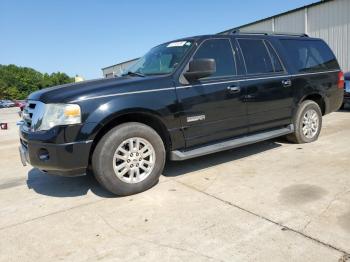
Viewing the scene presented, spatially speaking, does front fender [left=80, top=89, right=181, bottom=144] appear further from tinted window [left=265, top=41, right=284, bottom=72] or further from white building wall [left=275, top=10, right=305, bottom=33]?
white building wall [left=275, top=10, right=305, bottom=33]

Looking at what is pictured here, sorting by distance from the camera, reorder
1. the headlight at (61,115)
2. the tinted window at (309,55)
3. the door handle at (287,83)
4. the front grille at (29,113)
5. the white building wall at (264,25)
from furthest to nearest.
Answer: the white building wall at (264,25)
the tinted window at (309,55)
the door handle at (287,83)
the front grille at (29,113)
the headlight at (61,115)

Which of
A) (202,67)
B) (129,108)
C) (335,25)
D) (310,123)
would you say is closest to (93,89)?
(129,108)

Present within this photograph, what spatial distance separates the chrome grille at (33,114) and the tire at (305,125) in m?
3.99

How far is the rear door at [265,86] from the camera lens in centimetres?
513

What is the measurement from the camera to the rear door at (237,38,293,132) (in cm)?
513

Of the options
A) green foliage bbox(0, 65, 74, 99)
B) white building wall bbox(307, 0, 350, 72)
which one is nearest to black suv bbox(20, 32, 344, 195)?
white building wall bbox(307, 0, 350, 72)

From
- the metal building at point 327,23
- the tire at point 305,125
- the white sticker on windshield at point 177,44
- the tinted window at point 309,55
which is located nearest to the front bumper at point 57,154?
the white sticker on windshield at point 177,44

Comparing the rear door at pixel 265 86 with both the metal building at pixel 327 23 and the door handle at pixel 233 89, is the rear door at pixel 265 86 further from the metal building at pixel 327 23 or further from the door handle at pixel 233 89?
the metal building at pixel 327 23

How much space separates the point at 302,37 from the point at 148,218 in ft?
14.9

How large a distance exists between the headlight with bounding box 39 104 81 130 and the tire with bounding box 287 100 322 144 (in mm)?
3732

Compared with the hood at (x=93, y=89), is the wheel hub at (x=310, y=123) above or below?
below

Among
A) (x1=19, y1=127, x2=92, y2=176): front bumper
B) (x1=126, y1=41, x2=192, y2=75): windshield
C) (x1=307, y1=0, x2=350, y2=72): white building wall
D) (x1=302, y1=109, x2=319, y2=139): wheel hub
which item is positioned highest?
(x1=307, y1=0, x2=350, y2=72): white building wall

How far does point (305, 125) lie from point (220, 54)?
2.22 meters

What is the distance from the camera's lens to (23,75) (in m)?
102
